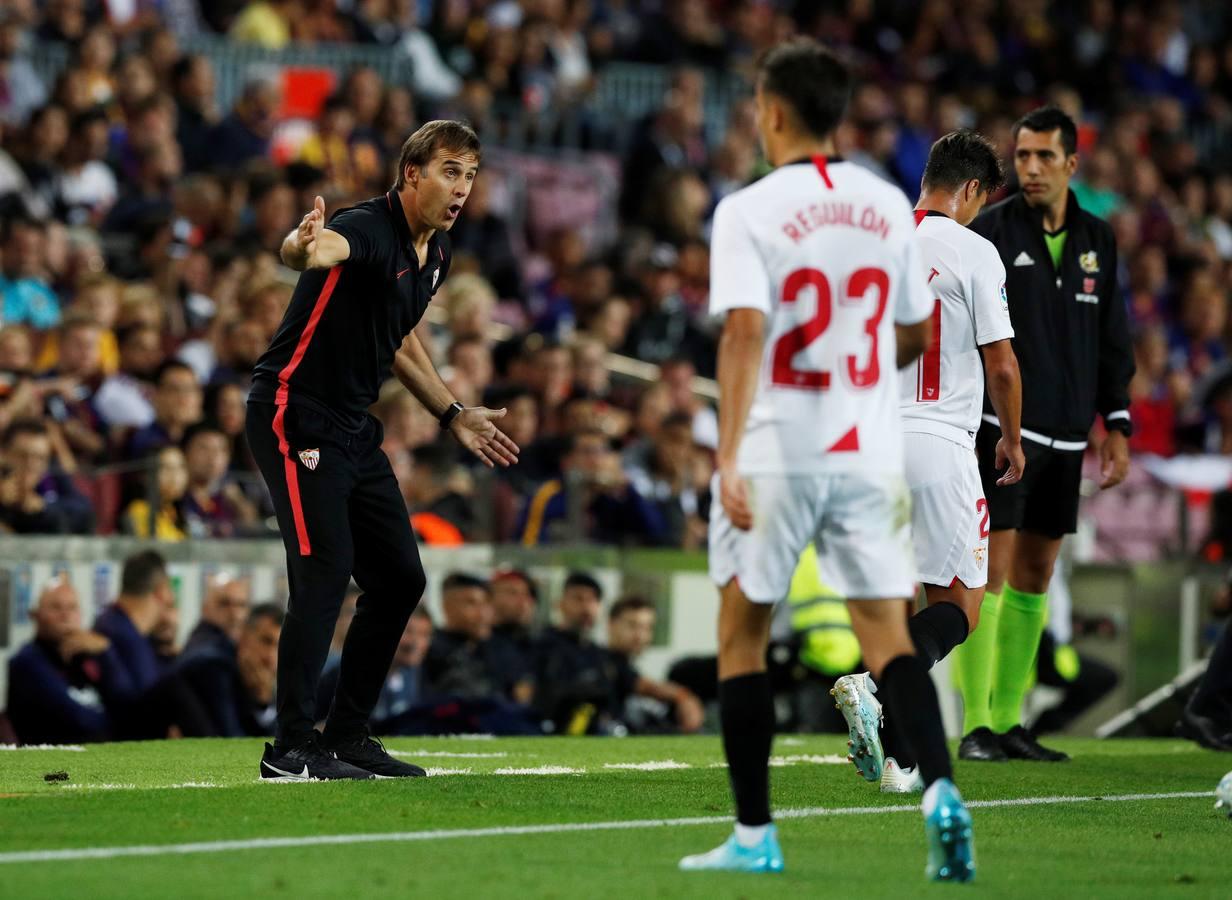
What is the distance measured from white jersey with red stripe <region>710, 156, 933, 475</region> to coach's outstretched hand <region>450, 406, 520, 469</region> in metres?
2.23

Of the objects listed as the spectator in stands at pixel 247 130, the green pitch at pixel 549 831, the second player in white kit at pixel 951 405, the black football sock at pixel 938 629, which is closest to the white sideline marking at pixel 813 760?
the green pitch at pixel 549 831

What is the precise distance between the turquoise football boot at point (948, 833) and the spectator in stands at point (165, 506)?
6.72 m

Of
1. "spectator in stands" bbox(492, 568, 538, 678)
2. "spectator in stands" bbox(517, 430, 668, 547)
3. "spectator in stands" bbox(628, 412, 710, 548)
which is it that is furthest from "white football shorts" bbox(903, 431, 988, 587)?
"spectator in stands" bbox(628, 412, 710, 548)

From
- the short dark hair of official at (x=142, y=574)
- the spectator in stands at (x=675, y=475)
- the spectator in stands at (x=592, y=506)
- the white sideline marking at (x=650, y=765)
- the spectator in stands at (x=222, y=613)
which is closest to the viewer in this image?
the white sideline marking at (x=650, y=765)

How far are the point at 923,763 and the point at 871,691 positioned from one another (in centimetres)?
201

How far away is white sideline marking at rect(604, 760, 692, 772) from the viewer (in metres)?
8.56

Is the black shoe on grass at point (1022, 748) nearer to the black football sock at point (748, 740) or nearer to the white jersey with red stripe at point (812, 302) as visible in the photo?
the black football sock at point (748, 740)

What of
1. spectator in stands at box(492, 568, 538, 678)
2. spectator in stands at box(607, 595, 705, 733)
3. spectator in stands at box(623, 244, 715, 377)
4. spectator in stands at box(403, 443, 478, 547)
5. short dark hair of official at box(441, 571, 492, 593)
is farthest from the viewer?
spectator in stands at box(623, 244, 715, 377)

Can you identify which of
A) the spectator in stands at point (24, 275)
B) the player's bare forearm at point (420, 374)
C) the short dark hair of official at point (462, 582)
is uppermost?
the spectator in stands at point (24, 275)

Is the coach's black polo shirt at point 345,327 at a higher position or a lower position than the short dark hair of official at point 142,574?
higher

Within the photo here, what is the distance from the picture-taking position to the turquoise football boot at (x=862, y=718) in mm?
7391

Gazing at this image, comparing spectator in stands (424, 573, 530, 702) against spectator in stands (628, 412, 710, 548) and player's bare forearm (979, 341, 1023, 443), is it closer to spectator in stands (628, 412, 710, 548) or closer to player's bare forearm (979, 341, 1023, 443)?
spectator in stands (628, 412, 710, 548)

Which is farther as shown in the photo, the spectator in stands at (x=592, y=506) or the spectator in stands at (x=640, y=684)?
the spectator in stands at (x=592, y=506)

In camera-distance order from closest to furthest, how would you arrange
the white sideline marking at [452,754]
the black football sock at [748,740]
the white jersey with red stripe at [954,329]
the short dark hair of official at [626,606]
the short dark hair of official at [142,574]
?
the black football sock at [748,740] < the white jersey with red stripe at [954,329] < the white sideline marking at [452,754] < the short dark hair of official at [142,574] < the short dark hair of official at [626,606]
